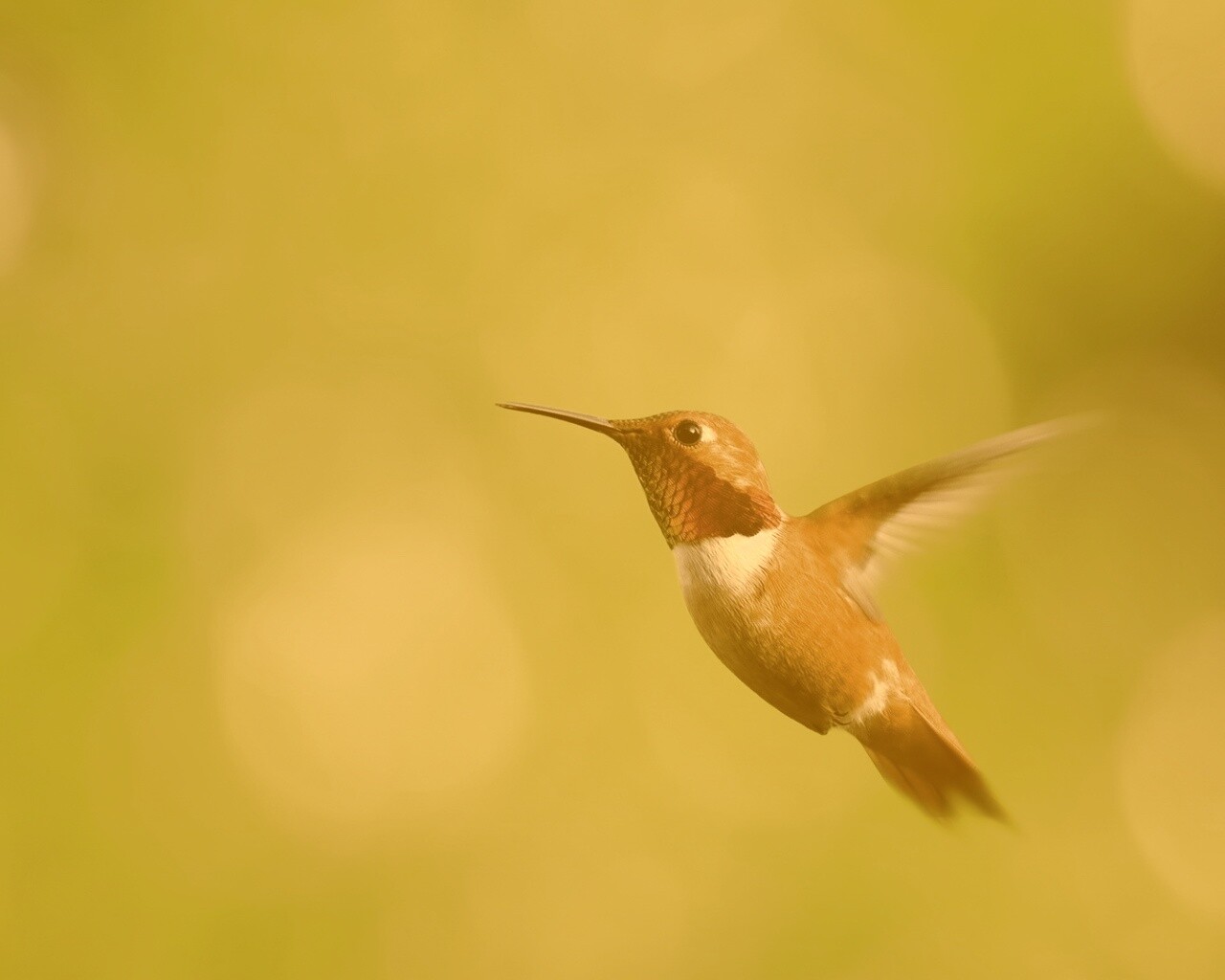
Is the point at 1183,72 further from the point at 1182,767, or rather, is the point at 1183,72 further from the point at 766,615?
the point at 766,615

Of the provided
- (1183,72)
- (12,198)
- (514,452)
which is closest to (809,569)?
(514,452)

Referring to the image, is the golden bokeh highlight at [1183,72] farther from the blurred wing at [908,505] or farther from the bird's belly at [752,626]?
the bird's belly at [752,626]

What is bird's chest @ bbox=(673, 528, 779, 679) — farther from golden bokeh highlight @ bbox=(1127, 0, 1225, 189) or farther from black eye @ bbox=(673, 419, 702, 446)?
golden bokeh highlight @ bbox=(1127, 0, 1225, 189)

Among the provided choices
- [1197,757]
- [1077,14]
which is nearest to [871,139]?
[1077,14]

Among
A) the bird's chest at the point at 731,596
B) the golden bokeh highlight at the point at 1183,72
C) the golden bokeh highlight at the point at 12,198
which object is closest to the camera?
the bird's chest at the point at 731,596

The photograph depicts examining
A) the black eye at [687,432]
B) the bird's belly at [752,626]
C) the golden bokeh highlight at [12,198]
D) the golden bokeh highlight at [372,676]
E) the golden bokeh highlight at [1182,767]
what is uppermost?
the golden bokeh highlight at [12,198]

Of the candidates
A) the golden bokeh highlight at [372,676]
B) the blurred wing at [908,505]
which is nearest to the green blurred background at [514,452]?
the golden bokeh highlight at [372,676]

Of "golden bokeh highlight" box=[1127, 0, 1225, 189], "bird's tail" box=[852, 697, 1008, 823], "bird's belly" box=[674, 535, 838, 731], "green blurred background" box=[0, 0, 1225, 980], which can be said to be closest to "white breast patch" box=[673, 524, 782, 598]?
"bird's belly" box=[674, 535, 838, 731]

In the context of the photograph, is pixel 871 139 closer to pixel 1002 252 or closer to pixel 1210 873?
pixel 1002 252
